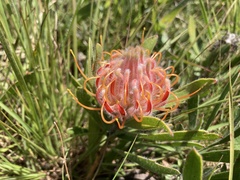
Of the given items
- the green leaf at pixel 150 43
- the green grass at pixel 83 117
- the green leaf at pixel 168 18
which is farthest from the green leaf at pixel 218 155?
the green leaf at pixel 168 18

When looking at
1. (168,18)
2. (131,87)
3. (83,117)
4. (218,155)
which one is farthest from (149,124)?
(168,18)

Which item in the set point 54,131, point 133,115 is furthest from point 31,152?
point 133,115

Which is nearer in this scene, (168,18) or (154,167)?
(154,167)

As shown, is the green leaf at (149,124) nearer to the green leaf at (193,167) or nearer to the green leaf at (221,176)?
the green leaf at (193,167)

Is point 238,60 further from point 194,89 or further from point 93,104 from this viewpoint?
point 93,104

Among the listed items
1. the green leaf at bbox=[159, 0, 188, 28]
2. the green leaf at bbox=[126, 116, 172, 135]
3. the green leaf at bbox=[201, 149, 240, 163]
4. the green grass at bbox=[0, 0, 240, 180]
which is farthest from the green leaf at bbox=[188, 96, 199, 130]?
the green leaf at bbox=[159, 0, 188, 28]

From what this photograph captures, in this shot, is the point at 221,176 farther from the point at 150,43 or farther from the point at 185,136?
the point at 150,43
